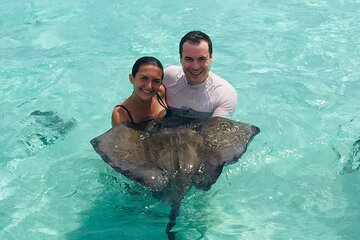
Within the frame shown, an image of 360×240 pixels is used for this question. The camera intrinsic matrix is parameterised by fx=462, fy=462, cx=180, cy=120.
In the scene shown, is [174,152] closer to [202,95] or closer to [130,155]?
[130,155]

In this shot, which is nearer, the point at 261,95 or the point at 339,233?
the point at 339,233

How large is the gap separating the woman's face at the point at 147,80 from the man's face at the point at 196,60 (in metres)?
0.39

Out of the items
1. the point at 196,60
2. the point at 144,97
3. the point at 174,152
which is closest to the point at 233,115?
the point at 196,60

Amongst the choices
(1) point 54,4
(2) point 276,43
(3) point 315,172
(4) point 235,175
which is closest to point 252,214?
(4) point 235,175

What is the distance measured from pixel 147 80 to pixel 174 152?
0.90 metres

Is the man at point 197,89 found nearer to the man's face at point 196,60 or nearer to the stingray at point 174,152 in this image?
the man's face at point 196,60

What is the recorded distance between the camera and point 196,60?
205 inches

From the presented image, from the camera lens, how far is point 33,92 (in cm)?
813

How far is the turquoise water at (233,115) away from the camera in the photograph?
518cm

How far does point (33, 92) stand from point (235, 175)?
4178 mm

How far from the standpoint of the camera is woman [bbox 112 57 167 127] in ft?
16.5

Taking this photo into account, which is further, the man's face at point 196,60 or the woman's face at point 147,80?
the man's face at point 196,60

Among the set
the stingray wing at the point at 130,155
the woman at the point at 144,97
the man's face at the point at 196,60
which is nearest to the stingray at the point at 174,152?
the stingray wing at the point at 130,155

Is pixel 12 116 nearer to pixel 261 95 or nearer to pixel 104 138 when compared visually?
pixel 104 138
